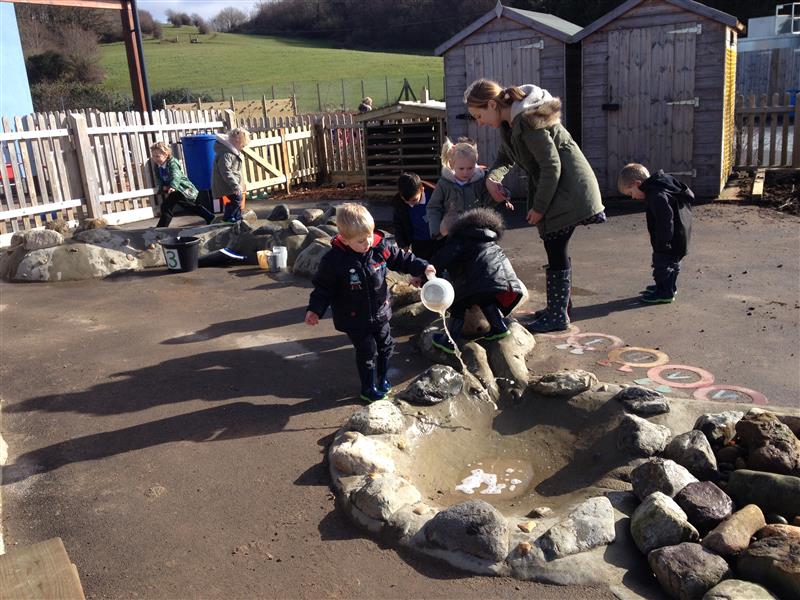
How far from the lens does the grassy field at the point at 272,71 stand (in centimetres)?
4822

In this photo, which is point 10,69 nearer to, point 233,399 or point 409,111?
point 409,111

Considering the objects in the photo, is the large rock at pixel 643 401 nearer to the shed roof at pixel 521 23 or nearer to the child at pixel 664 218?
the child at pixel 664 218

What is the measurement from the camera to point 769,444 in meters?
3.53

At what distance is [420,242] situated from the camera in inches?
249

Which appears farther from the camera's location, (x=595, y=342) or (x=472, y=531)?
(x=595, y=342)

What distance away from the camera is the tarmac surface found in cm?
318

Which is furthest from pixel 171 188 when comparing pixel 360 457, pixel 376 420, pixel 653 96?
pixel 653 96

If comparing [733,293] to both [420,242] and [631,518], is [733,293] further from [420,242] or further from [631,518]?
[631,518]

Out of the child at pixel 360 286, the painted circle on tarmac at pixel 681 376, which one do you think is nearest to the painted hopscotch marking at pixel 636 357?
the painted circle on tarmac at pixel 681 376

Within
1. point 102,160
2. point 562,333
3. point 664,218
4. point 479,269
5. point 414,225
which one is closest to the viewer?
point 479,269

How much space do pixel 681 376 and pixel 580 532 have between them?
232 centimetres

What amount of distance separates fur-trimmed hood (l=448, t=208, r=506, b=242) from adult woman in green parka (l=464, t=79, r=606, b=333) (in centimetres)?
40

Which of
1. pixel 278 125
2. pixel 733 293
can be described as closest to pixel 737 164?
pixel 733 293

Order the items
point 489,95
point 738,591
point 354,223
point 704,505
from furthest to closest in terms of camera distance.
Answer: point 489,95
point 354,223
point 704,505
point 738,591
